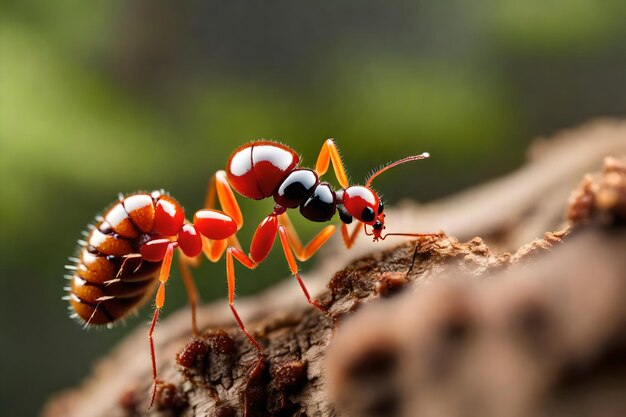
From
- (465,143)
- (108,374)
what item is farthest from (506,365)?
(465,143)

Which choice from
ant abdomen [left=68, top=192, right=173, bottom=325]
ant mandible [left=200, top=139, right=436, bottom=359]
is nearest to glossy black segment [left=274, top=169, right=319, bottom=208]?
ant mandible [left=200, top=139, right=436, bottom=359]

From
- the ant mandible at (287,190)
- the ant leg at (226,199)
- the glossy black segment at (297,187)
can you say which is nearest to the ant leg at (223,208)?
the ant leg at (226,199)

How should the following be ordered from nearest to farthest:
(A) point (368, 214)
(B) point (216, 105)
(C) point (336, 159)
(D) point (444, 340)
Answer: (D) point (444, 340), (A) point (368, 214), (C) point (336, 159), (B) point (216, 105)

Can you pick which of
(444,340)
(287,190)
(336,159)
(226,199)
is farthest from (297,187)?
(444,340)

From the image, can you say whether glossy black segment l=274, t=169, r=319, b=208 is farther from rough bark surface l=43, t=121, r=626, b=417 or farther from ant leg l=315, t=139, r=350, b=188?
rough bark surface l=43, t=121, r=626, b=417

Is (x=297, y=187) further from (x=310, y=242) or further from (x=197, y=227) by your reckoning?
(x=197, y=227)

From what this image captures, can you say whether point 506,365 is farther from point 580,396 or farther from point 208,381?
point 208,381

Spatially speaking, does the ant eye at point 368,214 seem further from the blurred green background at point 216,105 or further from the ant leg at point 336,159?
the blurred green background at point 216,105
